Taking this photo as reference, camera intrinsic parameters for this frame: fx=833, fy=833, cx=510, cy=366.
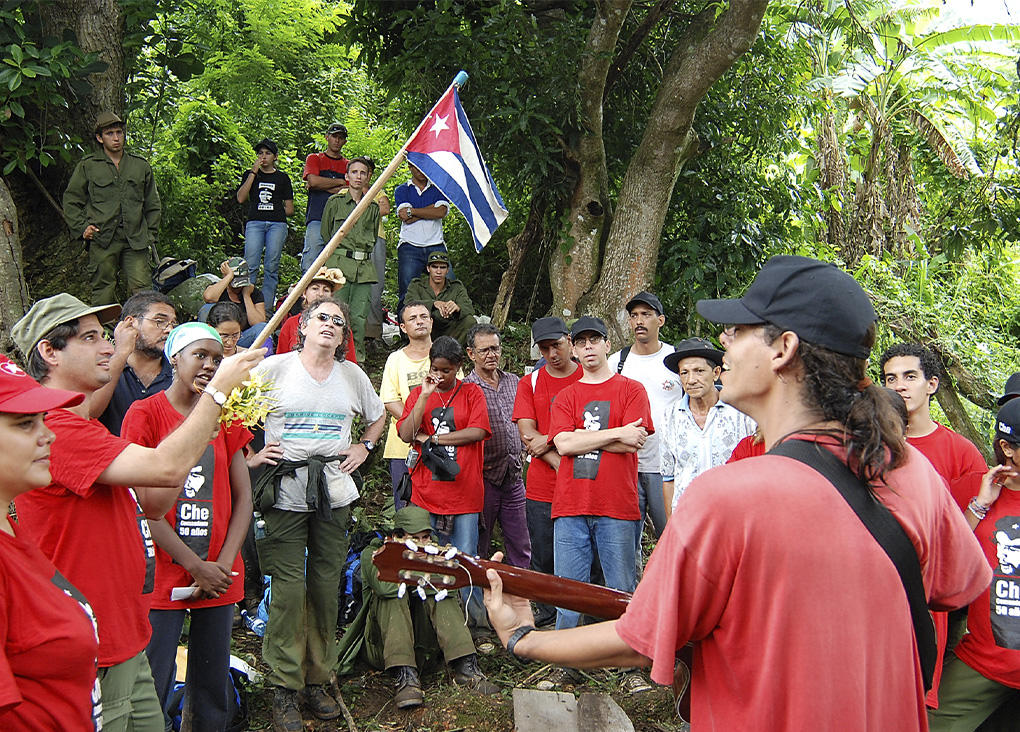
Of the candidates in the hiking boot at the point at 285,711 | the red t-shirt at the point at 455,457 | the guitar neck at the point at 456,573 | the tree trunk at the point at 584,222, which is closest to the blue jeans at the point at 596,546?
the red t-shirt at the point at 455,457

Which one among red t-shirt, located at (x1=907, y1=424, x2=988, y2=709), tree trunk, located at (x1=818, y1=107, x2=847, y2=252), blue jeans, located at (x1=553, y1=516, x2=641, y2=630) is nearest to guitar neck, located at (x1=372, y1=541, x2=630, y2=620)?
red t-shirt, located at (x1=907, y1=424, x2=988, y2=709)

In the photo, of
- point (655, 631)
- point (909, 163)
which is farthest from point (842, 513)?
point (909, 163)

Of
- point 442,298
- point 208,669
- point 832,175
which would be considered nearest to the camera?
point 208,669

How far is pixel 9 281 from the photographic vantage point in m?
5.92

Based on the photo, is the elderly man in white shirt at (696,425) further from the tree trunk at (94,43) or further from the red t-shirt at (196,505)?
the tree trunk at (94,43)

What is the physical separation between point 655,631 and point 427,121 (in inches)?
151

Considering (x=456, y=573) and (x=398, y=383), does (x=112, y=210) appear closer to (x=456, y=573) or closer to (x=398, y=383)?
(x=398, y=383)

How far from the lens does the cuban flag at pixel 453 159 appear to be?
195 inches

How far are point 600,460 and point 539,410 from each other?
938 mm

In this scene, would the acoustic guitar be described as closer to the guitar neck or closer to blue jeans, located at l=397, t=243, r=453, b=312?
the guitar neck

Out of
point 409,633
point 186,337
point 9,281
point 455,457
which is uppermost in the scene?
point 9,281

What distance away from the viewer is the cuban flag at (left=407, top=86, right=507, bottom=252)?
16.3 feet

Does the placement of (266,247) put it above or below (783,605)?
above

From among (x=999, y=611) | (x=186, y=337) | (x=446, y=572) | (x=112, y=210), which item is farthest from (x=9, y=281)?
(x=999, y=611)
